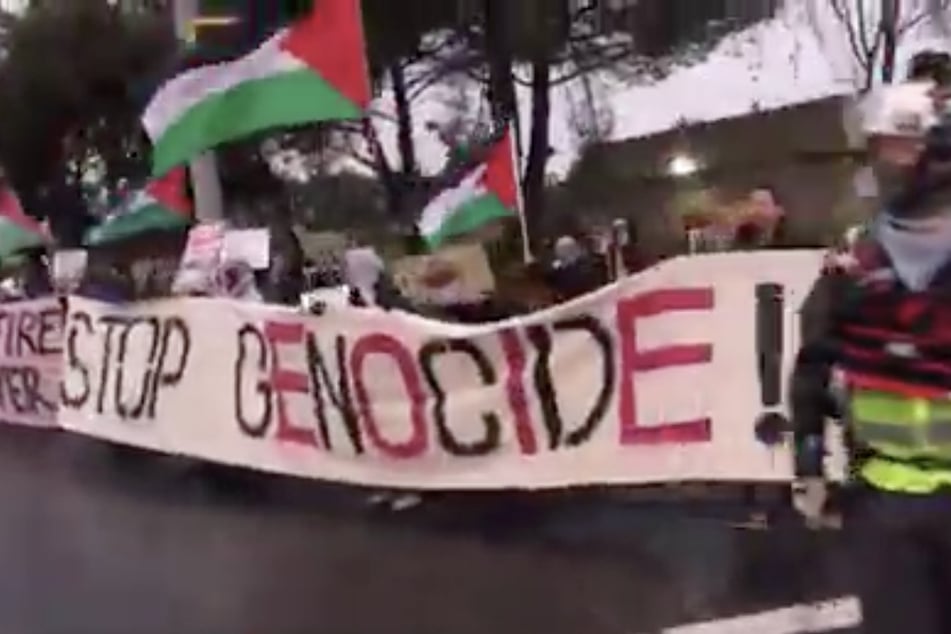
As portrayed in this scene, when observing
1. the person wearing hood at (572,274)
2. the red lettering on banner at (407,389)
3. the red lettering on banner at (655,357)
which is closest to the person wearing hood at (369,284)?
the red lettering on banner at (407,389)

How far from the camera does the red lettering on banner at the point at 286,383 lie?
10.1 meters

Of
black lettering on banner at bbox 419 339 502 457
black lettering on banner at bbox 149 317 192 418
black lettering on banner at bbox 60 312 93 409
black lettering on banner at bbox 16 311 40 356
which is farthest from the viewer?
black lettering on banner at bbox 16 311 40 356

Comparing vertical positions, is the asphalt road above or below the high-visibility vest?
below

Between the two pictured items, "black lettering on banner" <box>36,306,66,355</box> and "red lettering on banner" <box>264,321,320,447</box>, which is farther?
"black lettering on banner" <box>36,306,66,355</box>

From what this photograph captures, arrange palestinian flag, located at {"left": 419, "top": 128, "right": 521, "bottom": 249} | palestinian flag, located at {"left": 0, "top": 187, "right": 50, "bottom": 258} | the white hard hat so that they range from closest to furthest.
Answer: the white hard hat < palestinian flag, located at {"left": 419, "top": 128, "right": 521, "bottom": 249} < palestinian flag, located at {"left": 0, "top": 187, "right": 50, "bottom": 258}

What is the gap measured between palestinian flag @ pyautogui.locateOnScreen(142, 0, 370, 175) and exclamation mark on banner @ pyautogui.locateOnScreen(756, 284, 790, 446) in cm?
350

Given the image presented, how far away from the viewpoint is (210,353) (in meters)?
11.1

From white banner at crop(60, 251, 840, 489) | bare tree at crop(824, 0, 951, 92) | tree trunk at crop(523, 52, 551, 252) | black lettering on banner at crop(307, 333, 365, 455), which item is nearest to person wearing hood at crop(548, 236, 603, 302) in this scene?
white banner at crop(60, 251, 840, 489)

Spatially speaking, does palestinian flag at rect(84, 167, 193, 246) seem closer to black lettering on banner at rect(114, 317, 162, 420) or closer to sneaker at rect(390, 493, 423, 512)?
black lettering on banner at rect(114, 317, 162, 420)

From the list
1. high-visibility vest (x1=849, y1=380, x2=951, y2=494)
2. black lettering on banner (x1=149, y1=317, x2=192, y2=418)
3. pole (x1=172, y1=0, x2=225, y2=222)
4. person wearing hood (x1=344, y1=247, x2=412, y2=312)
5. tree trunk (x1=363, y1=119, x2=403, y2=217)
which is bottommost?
tree trunk (x1=363, y1=119, x2=403, y2=217)

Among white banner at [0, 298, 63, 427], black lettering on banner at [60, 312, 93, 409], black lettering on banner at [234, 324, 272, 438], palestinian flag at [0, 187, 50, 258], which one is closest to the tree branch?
palestinian flag at [0, 187, 50, 258]

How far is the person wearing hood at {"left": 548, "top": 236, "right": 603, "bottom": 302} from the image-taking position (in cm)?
1459

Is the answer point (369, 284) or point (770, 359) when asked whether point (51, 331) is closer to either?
point (369, 284)

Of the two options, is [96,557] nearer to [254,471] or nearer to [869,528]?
[254,471]
